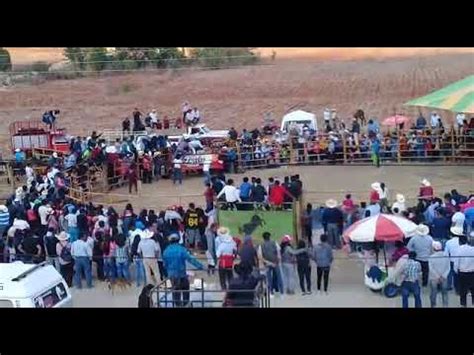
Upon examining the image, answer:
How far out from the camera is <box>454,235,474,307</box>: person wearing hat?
1332cm

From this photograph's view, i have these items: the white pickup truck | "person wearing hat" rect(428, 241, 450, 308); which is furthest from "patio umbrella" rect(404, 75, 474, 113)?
"person wearing hat" rect(428, 241, 450, 308)

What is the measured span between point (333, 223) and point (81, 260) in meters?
3.76

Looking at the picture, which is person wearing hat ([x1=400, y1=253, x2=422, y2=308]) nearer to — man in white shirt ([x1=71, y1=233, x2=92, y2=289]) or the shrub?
man in white shirt ([x1=71, y1=233, x2=92, y2=289])

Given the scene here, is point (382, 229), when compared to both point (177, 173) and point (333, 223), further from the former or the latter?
point (177, 173)

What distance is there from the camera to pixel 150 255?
14.7 metres

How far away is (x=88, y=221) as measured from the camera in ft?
52.7

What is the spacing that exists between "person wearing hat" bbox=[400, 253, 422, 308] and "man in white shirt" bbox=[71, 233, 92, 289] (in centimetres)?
439

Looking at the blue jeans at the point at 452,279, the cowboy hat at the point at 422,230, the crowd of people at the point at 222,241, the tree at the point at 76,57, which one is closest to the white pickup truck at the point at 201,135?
the crowd of people at the point at 222,241

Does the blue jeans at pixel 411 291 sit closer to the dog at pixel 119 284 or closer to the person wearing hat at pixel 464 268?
the person wearing hat at pixel 464 268

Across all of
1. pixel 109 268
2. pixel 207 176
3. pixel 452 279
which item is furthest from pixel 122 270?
pixel 207 176

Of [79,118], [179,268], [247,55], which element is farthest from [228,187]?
[247,55]

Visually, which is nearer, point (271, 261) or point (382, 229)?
point (382, 229)
